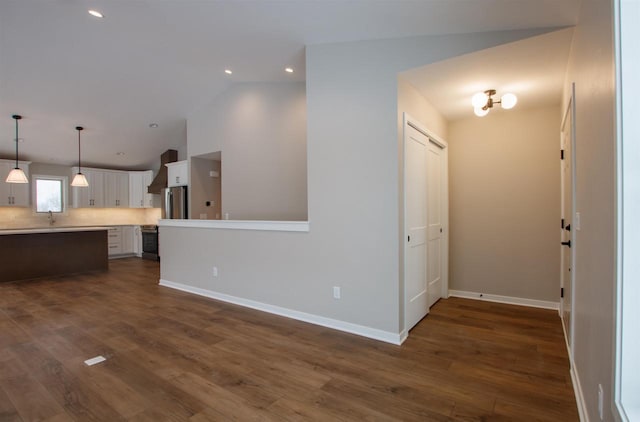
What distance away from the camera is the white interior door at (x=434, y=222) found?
148 inches

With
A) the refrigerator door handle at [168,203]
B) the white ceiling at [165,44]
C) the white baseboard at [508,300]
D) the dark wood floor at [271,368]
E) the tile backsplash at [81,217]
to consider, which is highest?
the white ceiling at [165,44]

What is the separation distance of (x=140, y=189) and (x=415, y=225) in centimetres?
823

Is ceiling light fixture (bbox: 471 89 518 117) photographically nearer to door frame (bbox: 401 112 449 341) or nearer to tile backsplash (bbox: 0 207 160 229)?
door frame (bbox: 401 112 449 341)

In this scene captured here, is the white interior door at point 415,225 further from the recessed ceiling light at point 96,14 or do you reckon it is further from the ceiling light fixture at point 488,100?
the recessed ceiling light at point 96,14

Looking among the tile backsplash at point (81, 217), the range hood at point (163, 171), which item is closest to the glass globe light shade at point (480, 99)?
the range hood at point (163, 171)

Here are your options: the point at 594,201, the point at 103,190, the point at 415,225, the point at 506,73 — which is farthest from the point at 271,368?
the point at 103,190

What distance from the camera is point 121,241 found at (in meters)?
8.60

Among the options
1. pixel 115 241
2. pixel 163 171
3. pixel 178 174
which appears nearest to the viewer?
pixel 178 174

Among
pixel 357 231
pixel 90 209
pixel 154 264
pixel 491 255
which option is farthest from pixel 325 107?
pixel 90 209

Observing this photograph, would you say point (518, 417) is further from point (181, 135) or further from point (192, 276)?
point (181, 135)

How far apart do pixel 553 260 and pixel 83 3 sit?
19.3 feet

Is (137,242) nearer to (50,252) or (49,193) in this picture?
(49,193)

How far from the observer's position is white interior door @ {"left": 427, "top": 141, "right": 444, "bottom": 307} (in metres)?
3.77

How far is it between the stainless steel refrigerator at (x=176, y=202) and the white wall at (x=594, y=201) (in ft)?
19.5
